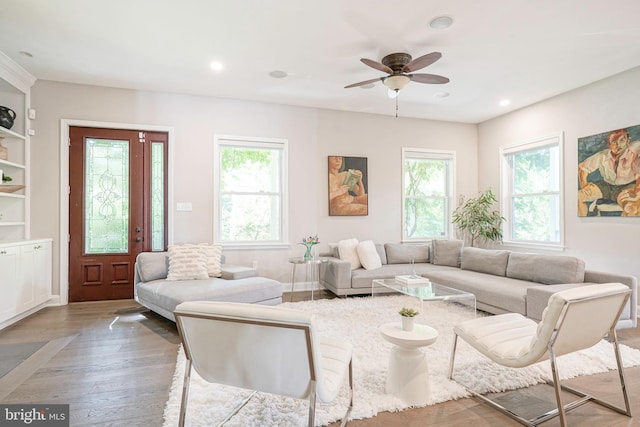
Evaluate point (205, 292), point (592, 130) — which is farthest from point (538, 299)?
point (205, 292)

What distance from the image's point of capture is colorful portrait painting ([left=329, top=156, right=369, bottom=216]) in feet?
17.7

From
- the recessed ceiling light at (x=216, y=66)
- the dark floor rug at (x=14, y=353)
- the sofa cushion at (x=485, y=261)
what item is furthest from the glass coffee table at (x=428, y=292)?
the dark floor rug at (x=14, y=353)

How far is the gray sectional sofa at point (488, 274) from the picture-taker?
3.24 metres

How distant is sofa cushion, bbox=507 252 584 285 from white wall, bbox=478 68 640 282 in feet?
3.34

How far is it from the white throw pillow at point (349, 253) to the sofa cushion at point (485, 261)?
5.11 feet

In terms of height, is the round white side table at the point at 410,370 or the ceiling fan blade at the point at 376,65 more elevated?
the ceiling fan blade at the point at 376,65

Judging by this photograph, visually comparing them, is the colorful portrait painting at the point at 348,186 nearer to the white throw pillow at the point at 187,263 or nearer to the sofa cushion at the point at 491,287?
the sofa cushion at the point at 491,287

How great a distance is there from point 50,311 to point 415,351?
435 cm

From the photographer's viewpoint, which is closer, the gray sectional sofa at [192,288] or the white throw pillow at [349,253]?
the gray sectional sofa at [192,288]

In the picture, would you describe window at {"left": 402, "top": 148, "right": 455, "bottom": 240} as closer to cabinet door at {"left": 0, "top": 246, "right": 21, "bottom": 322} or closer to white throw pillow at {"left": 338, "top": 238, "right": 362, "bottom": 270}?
white throw pillow at {"left": 338, "top": 238, "right": 362, "bottom": 270}

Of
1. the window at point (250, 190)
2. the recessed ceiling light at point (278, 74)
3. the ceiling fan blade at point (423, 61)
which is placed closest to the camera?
the ceiling fan blade at point (423, 61)

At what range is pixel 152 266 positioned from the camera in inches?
155

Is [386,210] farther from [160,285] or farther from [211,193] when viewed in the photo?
[160,285]

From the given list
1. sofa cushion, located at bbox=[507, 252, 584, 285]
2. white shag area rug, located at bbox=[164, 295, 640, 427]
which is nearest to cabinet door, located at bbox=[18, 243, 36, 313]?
white shag area rug, located at bbox=[164, 295, 640, 427]
